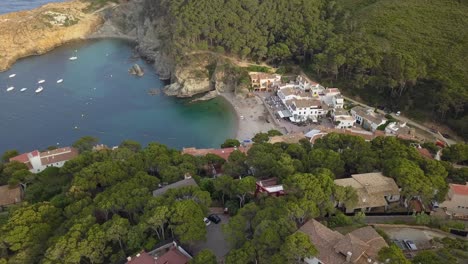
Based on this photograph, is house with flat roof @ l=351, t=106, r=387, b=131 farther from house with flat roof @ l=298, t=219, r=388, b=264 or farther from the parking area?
house with flat roof @ l=298, t=219, r=388, b=264

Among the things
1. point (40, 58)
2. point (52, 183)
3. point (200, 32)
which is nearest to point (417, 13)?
point (200, 32)

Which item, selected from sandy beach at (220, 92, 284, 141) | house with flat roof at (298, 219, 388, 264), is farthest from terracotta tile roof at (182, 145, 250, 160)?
house with flat roof at (298, 219, 388, 264)

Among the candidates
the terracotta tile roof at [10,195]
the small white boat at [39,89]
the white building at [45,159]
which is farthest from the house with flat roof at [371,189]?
the small white boat at [39,89]

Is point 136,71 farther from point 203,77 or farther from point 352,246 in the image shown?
point 352,246

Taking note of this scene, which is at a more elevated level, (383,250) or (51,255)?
(383,250)

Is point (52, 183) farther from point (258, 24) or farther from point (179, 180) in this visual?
point (258, 24)
